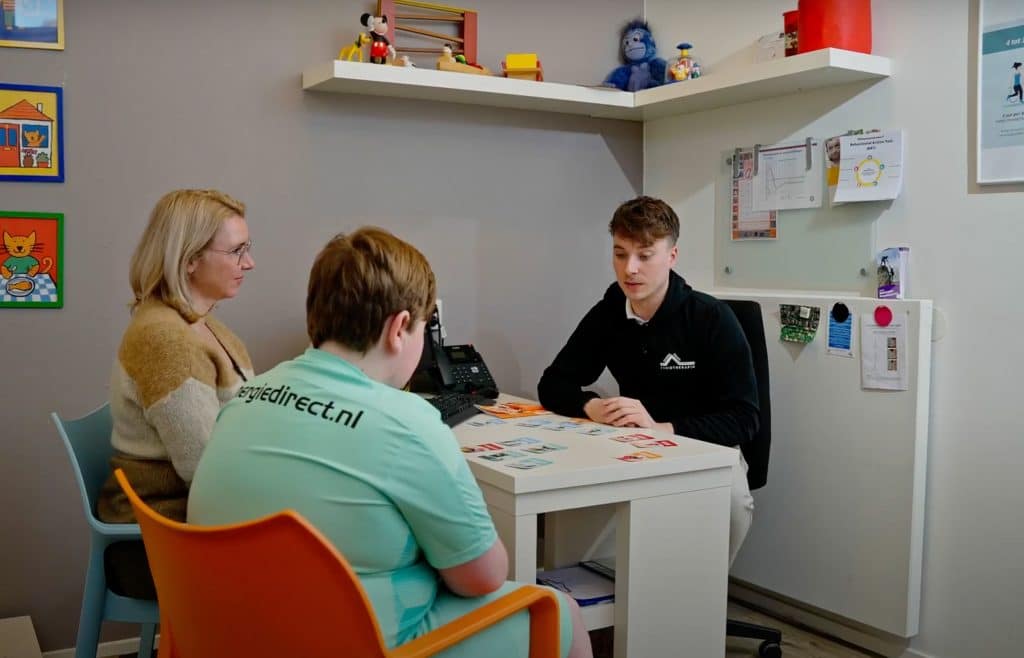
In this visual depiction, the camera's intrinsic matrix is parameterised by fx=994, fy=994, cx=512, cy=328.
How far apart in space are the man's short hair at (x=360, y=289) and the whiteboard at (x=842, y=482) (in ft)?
5.65

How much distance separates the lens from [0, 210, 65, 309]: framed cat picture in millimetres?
2672

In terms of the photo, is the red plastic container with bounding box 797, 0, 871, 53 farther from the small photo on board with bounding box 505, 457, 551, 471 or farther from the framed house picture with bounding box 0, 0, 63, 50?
the framed house picture with bounding box 0, 0, 63, 50

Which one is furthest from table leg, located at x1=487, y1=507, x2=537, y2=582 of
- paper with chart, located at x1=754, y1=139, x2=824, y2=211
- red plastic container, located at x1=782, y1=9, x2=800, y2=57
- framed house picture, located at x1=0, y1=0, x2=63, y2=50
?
framed house picture, located at x1=0, y1=0, x2=63, y2=50

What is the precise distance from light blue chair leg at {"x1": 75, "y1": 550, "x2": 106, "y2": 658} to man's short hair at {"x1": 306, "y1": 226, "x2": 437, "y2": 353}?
0.83 metres

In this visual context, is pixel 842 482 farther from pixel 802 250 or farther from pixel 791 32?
pixel 791 32

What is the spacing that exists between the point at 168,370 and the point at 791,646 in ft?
6.66

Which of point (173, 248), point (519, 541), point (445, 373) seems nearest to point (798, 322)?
point (445, 373)

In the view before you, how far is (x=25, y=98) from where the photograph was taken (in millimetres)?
2674

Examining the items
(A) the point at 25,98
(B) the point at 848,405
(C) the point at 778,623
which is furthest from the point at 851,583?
(A) the point at 25,98

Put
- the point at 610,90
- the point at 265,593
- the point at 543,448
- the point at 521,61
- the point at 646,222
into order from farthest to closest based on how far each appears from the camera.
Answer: the point at 610,90 < the point at 521,61 < the point at 646,222 < the point at 543,448 < the point at 265,593

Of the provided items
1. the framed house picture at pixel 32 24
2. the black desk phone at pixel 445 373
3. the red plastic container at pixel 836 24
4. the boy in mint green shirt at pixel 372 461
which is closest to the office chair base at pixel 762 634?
the black desk phone at pixel 445 373

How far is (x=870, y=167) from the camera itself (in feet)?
9.34

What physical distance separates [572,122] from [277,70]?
107 centimetres

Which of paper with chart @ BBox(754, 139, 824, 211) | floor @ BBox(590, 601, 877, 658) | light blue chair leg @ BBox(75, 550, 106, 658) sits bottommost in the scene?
floor @ BBox(590, 601, 877, 658)
